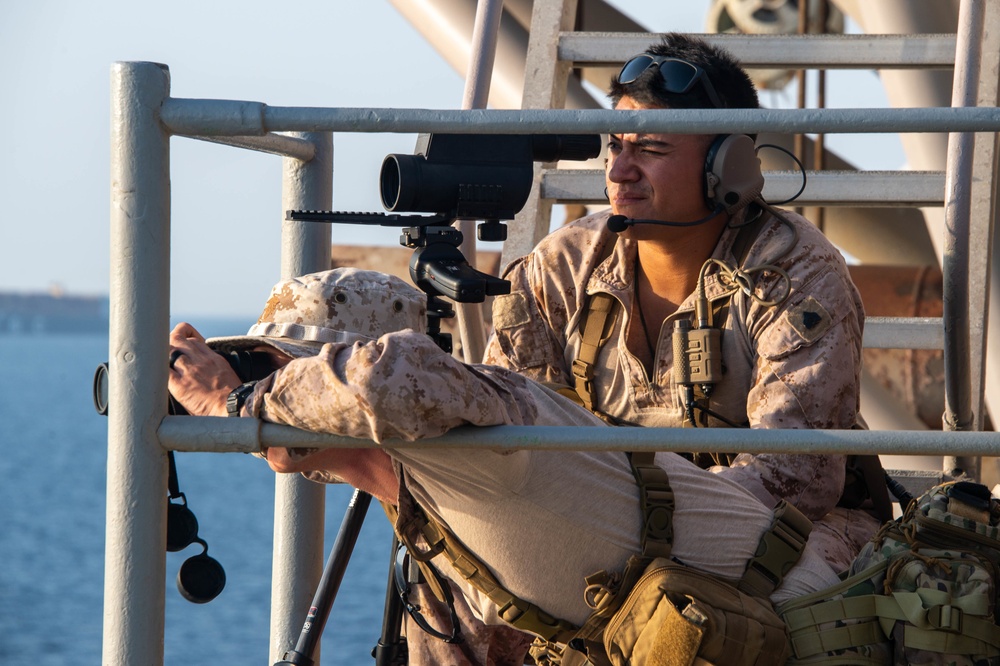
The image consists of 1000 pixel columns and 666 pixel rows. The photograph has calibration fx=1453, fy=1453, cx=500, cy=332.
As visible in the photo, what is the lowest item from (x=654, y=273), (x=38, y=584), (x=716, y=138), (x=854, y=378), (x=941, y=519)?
(x=38, y=584)

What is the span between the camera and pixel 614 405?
317cm

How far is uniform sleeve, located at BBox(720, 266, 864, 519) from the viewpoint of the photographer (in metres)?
2.79

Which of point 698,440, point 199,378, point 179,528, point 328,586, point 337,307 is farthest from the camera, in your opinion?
point 328,586

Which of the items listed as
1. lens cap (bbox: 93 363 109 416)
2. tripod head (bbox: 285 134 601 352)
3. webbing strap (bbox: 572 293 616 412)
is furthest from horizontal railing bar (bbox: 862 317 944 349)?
lens cap (bbox: 93 363 109 416)

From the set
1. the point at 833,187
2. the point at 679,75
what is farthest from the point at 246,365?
the point at 833,187

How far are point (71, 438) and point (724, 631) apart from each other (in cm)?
10276

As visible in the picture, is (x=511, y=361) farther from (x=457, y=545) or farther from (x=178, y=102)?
(x=178, y=102)

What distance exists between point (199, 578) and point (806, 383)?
49.5 inches

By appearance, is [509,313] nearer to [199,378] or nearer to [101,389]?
[199,378]

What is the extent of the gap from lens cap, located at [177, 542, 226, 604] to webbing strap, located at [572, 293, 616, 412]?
1152mm

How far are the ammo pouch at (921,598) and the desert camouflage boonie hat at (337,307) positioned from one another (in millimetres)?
883

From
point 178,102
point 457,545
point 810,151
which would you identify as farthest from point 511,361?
point 810,151

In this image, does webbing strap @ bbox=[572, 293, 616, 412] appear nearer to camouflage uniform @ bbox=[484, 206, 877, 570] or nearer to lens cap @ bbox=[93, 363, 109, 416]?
camouflage uniform @ bbox=[484, 206, 877, 570]

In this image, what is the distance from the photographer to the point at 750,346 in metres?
3.01
